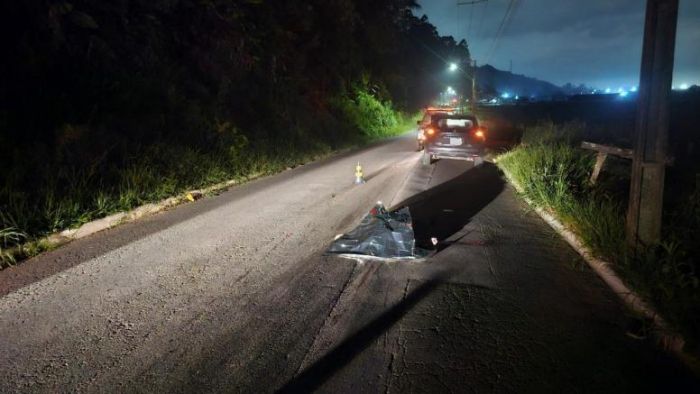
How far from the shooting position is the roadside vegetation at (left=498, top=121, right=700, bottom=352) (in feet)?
12.0

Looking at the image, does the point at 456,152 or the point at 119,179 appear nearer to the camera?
the point at 119,179

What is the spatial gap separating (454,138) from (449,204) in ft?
18.2

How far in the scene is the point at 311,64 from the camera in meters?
25.8

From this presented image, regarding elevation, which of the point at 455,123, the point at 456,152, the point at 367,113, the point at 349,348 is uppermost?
the point at 367,113

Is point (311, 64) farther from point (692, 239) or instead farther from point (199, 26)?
point (692, 239)

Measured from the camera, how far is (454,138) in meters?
13.2

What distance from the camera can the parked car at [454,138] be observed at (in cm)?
1306

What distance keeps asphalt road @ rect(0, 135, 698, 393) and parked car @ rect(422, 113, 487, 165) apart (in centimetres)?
651

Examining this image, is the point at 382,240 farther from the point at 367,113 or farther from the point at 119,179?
the point at 367,113

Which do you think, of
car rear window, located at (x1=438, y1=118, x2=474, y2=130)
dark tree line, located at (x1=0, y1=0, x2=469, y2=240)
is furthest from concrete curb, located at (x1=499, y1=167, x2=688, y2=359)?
dark tree line, located at (x1=0, y1=0, x2=469, y2=240)

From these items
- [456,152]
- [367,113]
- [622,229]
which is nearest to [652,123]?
[622,229]

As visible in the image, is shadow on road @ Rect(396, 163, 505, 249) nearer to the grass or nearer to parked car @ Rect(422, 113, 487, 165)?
parked car @ Rect(422, 113, 487, 165)

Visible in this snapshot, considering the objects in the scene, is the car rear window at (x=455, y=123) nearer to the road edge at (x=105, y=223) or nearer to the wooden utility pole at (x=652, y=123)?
the road edge at (x=105, y=223)

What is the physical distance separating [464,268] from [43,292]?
484 cm
